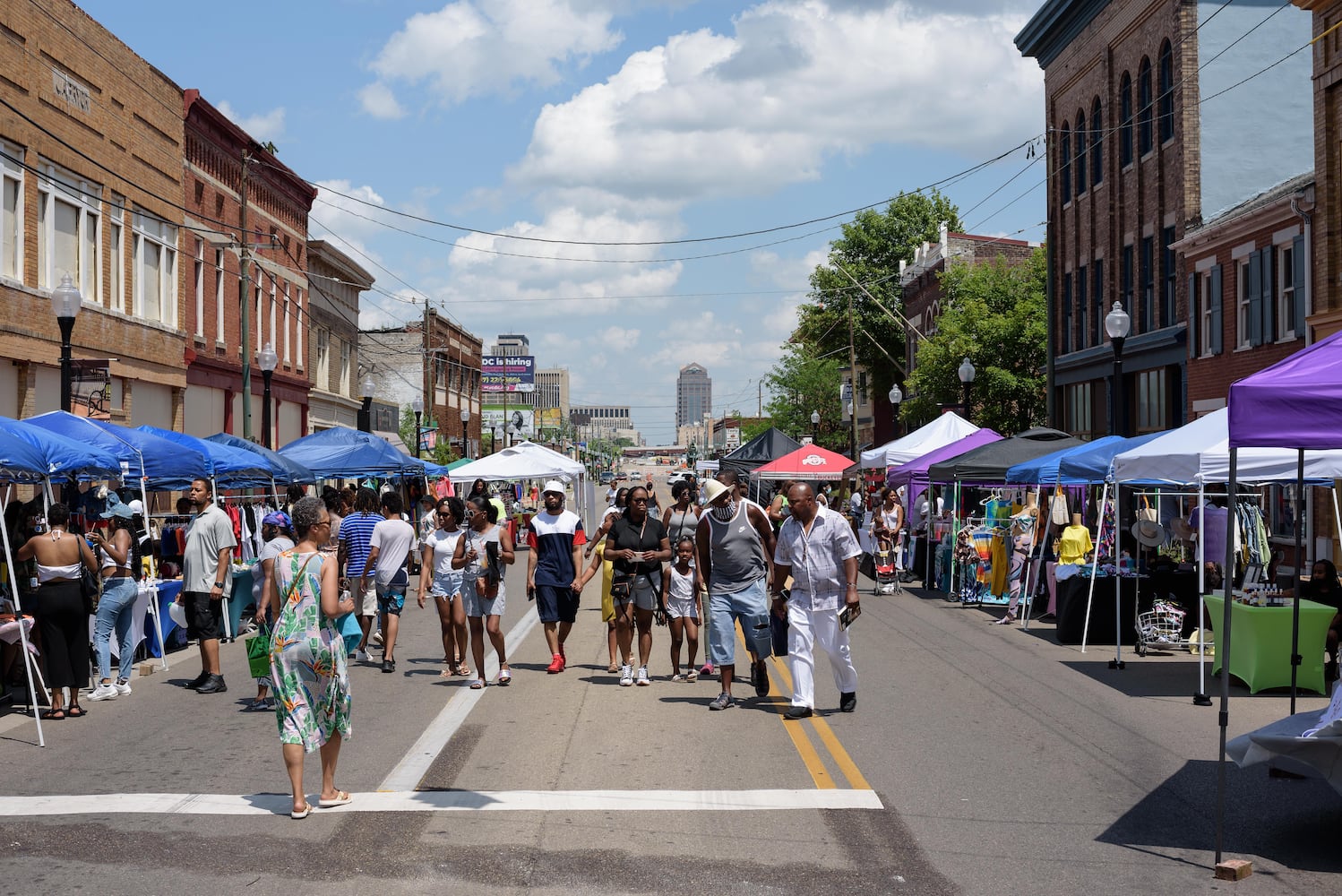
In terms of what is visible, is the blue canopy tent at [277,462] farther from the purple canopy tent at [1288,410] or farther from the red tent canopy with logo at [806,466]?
the purple canopy tent at [1288,410]

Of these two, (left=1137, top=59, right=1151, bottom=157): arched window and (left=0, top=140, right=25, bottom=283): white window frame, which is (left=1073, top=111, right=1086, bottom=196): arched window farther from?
(left=0, top=140, right=25, bottom=283): white window frame

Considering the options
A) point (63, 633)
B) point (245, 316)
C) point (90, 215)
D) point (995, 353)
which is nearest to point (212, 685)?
point (63, 633)

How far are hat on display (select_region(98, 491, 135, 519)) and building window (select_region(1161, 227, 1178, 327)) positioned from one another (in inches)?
983

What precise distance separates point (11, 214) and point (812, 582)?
766 inches

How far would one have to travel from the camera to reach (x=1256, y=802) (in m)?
8.24

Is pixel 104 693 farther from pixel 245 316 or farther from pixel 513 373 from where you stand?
pixel 513 373

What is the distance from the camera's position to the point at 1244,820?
25.6 ft

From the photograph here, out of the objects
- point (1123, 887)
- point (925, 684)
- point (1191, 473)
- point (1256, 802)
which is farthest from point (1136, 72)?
point (1123, 887)

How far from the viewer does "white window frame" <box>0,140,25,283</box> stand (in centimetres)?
2383

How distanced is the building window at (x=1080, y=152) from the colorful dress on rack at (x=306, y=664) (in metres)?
35.0

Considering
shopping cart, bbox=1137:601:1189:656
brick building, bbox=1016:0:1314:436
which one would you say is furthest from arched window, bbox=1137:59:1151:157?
shopping cart, bbox=1137:601:1189:656

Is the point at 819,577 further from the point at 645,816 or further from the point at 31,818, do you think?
the point at 31,818

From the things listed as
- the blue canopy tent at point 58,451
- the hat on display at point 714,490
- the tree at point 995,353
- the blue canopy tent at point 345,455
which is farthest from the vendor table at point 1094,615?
the tree at point 995,353

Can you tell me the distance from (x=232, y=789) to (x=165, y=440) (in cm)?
1033
